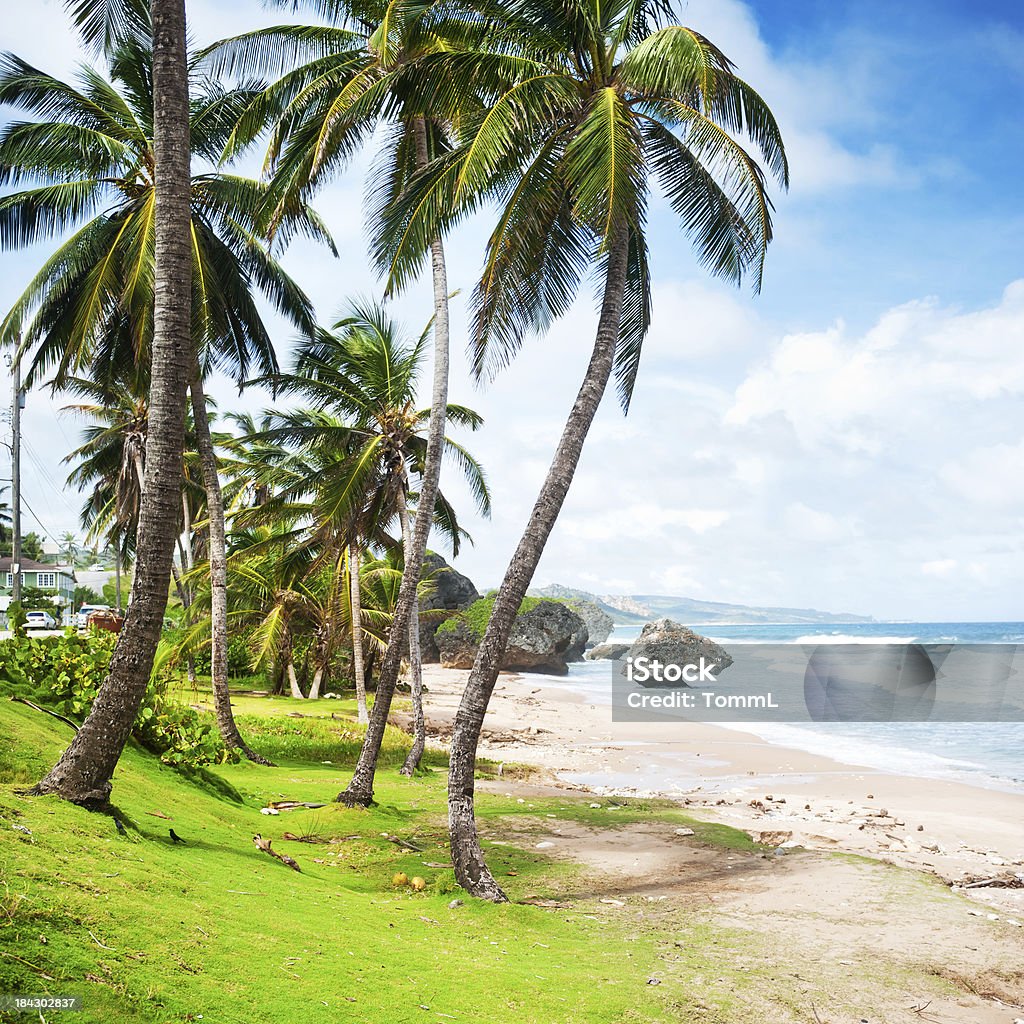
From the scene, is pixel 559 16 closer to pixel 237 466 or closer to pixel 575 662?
pixel 237 466

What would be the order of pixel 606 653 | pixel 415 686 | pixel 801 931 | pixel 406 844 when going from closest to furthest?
pixel 801 931
pixel 406 844
pixel 415 686
pixel 606 653

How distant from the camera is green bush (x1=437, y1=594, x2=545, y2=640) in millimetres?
40844

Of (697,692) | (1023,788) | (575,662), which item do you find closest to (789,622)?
(575,662)

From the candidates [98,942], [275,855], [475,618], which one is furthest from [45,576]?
[98,942]

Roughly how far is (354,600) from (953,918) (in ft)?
47.0

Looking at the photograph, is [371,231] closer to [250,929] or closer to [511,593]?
[511,593]

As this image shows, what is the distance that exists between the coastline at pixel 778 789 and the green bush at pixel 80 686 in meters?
7.40

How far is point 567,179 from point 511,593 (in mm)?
4063

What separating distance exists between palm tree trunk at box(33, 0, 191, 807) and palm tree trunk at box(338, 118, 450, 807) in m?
4.84

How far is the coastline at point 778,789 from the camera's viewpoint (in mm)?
11258

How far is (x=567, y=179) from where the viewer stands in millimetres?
8266

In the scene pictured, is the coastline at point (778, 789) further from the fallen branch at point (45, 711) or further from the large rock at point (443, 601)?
the large rock at point (443, 601)

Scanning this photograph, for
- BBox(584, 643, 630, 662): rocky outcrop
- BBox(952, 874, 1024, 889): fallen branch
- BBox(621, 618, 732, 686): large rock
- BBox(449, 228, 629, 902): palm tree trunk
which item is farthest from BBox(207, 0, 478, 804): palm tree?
BBox(584, 643, 630, 662): rocky outcrop

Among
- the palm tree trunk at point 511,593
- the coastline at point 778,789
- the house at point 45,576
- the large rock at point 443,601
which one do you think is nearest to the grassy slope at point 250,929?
the palm tree trunk at point 511,593
